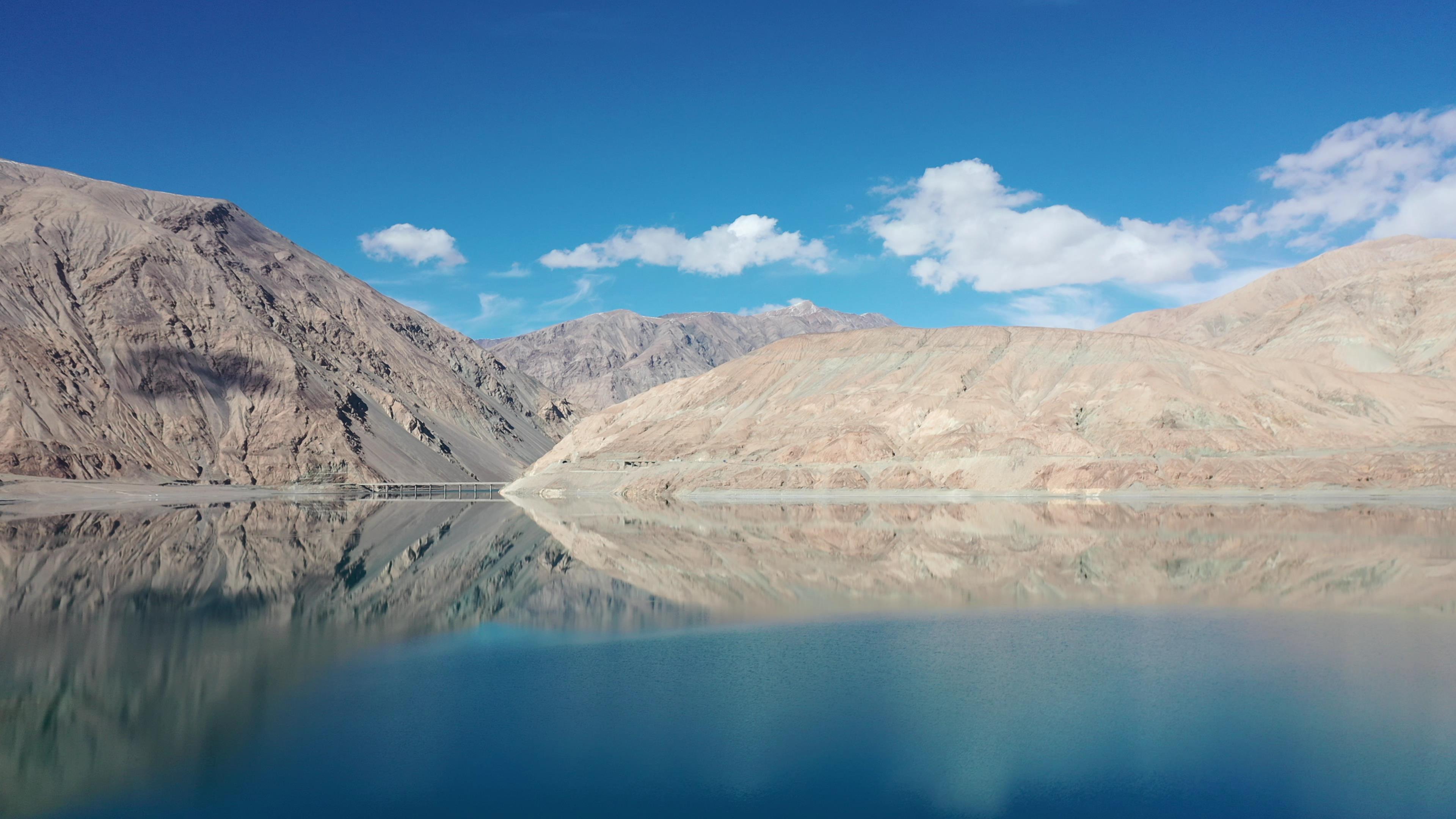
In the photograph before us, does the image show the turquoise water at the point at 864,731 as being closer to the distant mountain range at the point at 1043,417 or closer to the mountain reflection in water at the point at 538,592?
the mountain reflection in water at the point at 538,592

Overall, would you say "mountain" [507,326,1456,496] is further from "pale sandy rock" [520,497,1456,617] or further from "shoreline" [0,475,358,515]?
"shoreline" [0,475,358,515]

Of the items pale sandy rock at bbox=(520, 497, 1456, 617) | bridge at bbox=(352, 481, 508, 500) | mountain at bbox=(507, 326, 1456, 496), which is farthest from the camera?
bridge at bbox=(352, 481, 508, 500)

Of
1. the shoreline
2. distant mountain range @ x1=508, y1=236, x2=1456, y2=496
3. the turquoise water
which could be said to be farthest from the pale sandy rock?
the shoreline

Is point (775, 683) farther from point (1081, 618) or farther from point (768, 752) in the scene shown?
point (1081, 618)

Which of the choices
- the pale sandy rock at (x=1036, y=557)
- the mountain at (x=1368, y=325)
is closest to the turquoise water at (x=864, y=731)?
the pale sandy rock at (x=1036, y=557)

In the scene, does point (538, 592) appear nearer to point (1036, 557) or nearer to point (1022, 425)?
point (1036, 557)

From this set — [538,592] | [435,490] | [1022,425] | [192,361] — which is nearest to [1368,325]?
[1022,425]

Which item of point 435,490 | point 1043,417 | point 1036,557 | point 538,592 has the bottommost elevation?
point 538,592
